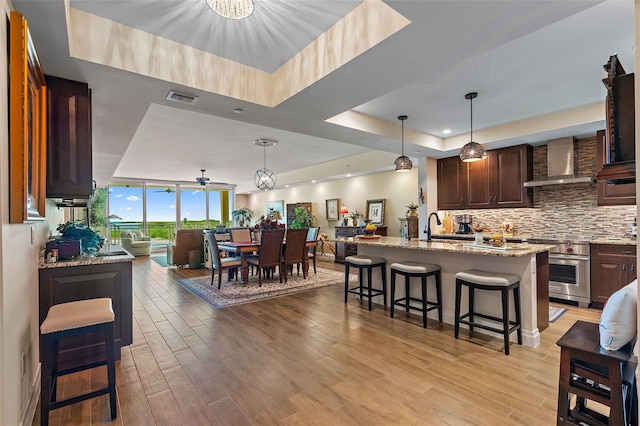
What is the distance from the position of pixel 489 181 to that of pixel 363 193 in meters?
3.60

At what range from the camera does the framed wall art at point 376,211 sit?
25.5 feet

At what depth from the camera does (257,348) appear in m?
2.90

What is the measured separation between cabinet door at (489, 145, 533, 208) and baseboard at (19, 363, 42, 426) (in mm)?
6073

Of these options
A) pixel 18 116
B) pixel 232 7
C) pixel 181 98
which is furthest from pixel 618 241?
pixel 18 116

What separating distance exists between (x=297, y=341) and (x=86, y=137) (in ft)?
8.86

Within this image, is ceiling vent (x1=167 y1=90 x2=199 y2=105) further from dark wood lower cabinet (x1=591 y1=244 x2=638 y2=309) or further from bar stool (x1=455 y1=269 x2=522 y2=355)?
dark wood lower cabinet (x1=591 y1=244 x2=638 y2=309)

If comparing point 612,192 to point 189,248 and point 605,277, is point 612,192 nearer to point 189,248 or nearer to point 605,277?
point 605,277

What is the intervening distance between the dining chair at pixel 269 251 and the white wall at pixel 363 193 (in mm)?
3342

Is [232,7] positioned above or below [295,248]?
above

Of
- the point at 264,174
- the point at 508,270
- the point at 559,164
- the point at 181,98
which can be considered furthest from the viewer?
the point at 264,174

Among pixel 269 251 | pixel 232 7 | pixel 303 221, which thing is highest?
pixel 232 7

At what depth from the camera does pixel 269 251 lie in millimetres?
5387

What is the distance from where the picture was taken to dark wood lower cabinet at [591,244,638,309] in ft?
12.3

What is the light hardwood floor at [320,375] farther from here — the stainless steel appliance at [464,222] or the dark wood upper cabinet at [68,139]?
the stainless steel appliance at [464,222]
